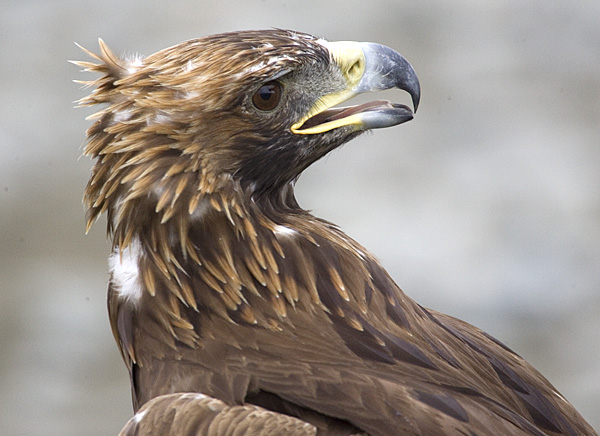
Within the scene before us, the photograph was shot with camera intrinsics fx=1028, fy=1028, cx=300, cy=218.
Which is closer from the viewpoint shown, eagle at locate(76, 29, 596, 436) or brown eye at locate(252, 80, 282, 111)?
eagle at locate(76, 29, 596, 436)

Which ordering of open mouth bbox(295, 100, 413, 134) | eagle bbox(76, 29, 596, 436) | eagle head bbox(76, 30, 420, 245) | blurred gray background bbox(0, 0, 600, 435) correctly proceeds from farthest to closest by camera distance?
blurred gray background bbox(0, 0, 600, 435) < open mouth bbox(295, 100, 413, 134) < eagle head bbox(76, 30, 420, 245) < eagle bbox(76, 29, 596, 436)

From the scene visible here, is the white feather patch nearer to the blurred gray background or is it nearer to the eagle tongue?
the eagle tongue

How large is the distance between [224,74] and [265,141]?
22cm

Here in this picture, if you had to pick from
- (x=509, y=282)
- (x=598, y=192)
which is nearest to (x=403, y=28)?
(x=598, y=192)

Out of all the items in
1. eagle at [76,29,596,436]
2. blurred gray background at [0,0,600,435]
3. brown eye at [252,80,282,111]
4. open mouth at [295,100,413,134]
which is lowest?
eagle at [76,29,596,436]

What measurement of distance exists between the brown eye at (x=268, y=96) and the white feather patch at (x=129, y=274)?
48 cm

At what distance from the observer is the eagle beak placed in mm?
2750

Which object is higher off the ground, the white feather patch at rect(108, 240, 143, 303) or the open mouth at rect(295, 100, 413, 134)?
the open mouth at rect(295, 100, 413, 134)

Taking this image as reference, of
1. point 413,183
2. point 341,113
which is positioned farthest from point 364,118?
point 413,183

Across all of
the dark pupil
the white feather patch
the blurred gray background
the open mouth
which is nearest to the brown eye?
the dark pupil

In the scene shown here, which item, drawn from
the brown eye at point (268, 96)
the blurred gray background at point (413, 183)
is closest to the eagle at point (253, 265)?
the brown eye at point (268, 96)

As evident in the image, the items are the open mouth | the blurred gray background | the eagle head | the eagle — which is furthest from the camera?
the blurred gray background

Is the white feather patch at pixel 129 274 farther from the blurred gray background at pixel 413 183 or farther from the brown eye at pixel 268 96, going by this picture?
the blurred gray background at pixel 413 183

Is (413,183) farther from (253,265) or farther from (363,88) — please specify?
(253,265)
